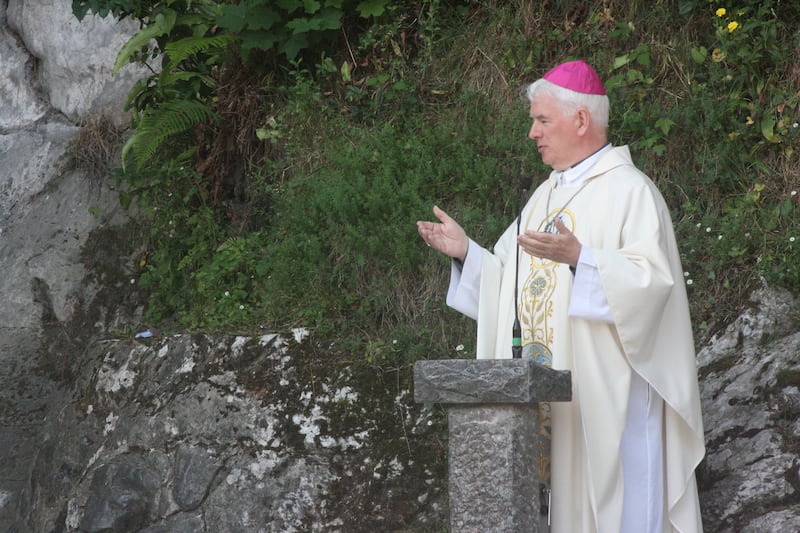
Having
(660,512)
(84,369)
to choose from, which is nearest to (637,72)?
(660,512)

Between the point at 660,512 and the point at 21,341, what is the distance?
554cm

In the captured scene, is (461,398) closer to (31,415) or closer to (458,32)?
(458,32)

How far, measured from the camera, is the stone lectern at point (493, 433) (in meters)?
3.32

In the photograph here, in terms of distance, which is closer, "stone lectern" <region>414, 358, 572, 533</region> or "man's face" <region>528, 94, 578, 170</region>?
"stone lectern" <region>414, 358, 572, 533</region>

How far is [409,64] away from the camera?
7004 mm

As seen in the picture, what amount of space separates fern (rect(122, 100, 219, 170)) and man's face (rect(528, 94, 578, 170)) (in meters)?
3.52

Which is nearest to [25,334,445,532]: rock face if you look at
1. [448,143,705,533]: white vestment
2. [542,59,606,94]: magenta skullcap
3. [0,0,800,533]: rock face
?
[0,0,800,533]: rock face

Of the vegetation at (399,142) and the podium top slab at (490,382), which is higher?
the vegetation at (399,142)

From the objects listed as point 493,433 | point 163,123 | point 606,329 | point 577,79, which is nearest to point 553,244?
point 606,329

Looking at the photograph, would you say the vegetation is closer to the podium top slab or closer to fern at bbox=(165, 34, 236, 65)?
fern at bbox=(165, 34, 236, 65)

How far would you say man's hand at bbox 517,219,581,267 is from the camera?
11.0 feet

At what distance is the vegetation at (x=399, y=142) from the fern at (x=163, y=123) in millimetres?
15

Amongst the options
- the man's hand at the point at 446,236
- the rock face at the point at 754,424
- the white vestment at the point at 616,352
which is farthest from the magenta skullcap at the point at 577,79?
the rock face at the point at 754,424

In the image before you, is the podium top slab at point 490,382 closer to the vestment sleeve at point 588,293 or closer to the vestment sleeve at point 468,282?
the vestment sleeve at point 588,293
